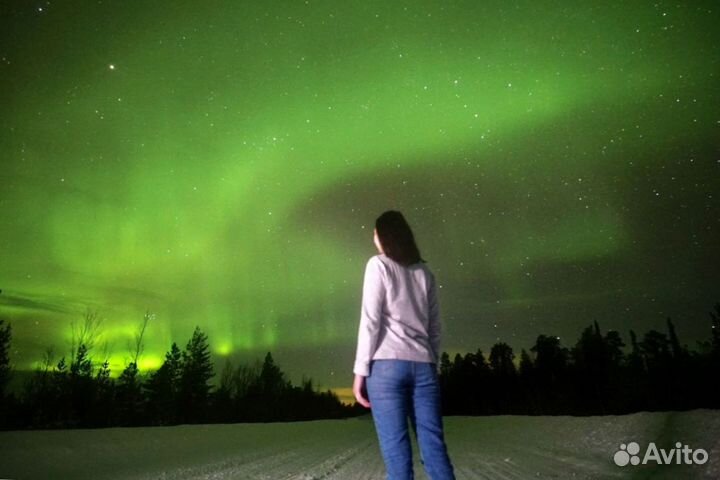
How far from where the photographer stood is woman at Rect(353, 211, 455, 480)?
2.35 m

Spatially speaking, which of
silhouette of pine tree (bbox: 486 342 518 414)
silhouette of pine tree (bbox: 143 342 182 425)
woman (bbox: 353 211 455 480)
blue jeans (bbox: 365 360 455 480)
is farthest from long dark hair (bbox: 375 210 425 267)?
silhouette of pine tree (bbox: 486 342 518 414)

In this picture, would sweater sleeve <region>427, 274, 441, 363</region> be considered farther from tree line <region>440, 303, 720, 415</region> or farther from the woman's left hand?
tree line <region>440, 303, 720, 415</region>

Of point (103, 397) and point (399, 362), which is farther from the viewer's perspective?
point (103, 397)

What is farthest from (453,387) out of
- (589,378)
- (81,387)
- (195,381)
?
(81,387)

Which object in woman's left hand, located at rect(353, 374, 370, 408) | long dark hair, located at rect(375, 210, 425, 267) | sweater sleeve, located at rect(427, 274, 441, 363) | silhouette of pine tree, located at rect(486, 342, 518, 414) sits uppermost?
long dark hair, located at rect(375, 210, 425, 267)

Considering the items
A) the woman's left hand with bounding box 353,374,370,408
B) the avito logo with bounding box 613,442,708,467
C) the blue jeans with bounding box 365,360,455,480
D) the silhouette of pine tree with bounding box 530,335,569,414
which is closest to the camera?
the blue jeans with bounding box 365,360,455,480

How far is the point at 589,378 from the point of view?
6247 cm

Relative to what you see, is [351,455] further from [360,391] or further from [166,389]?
[166,389]

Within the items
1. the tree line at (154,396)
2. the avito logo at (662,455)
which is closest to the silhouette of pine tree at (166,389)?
the tree line at (154,396)

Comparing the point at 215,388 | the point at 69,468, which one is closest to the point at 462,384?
the point at 215,388

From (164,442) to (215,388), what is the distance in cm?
5356

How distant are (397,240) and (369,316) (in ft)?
1.60

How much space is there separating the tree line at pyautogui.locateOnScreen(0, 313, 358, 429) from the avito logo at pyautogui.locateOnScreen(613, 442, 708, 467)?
30.5 meters

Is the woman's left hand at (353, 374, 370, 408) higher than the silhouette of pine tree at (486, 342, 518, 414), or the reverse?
the woman's left hand at (353, 374, 370, 408)
